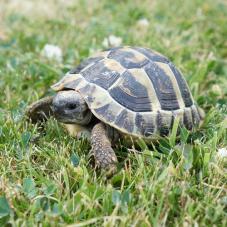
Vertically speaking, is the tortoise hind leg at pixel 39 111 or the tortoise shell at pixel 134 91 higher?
the tortoise shell at pixel 134 91

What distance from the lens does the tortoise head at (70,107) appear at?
2625 mm

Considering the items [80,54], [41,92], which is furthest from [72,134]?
[80,54]

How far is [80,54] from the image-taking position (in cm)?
392

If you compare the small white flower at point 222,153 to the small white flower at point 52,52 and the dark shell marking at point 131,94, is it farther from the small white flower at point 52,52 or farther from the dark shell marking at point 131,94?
the small white flower at point 52,52

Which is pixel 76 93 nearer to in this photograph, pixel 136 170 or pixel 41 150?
pixel 41 150

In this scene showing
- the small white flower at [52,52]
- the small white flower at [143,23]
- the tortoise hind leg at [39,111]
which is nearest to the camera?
the tortoise hind leg at [39,111]

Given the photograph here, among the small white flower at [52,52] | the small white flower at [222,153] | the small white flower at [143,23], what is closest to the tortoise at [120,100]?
the small white flower at [222,153]

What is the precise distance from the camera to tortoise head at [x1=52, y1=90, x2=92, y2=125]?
8.61 feet

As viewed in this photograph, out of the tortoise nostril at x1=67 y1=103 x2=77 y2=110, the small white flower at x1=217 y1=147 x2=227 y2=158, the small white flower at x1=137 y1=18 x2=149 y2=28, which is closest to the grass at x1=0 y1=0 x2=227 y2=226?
the small white flower at x1=217 y1=147 x2=227 y2=158

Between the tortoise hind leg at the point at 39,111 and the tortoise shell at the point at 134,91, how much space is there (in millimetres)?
129

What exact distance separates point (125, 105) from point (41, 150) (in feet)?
1.66

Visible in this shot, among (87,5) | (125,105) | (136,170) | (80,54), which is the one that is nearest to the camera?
(136,170)

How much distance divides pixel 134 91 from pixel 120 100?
0.11 meters

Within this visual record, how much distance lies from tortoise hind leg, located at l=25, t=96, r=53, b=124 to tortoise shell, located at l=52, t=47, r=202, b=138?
0.42 feet
